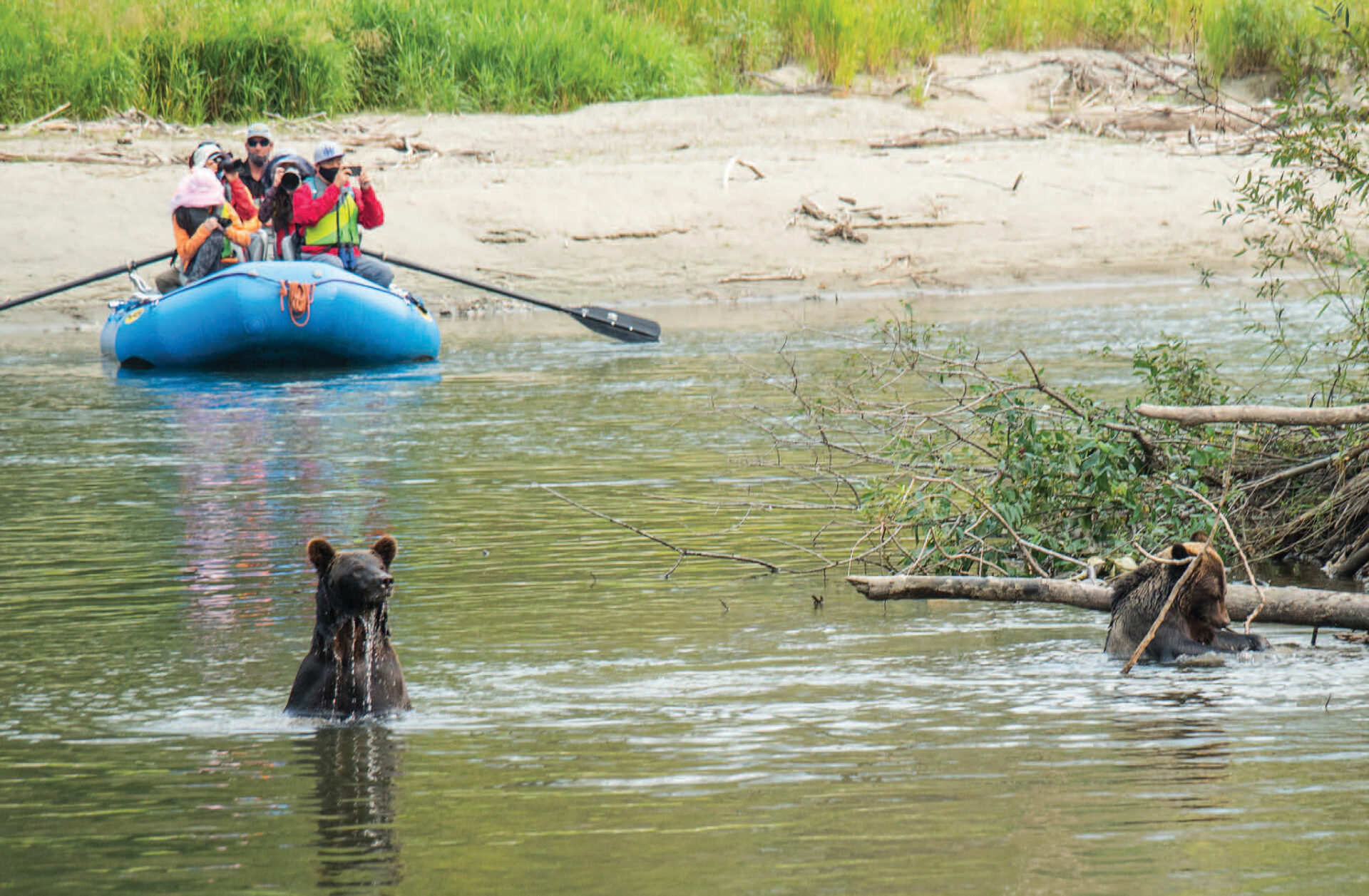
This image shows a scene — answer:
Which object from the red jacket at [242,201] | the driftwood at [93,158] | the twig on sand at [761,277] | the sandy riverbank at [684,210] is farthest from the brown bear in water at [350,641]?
the driftwood at [93,158]

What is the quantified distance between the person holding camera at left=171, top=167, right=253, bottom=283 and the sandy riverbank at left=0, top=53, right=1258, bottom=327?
7.73ft

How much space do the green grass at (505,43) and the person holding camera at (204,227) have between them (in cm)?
640

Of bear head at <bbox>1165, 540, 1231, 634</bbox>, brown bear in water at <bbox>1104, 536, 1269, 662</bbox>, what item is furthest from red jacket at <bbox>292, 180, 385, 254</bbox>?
bear head at <bbox>1165, 540, 1231, 634</bbox>

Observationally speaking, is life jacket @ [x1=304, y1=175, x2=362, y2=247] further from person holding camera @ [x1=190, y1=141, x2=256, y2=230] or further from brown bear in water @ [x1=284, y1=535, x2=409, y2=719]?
brown bear in water @ [x1=284, y1=535, x2=409, y2=719]

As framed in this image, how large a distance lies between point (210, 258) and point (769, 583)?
10.3 metres

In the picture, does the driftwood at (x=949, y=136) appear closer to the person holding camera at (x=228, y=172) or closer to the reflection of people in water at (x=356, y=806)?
the person holding camera at (x=228, y=172)

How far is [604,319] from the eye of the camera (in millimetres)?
17266

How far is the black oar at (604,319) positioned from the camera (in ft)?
56.2

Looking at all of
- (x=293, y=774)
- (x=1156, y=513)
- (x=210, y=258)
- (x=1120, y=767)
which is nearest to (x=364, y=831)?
(x=293, y=774)

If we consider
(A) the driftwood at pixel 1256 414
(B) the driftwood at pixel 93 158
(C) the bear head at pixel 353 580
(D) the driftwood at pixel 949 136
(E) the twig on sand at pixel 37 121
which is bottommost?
(C) the bear head at pixel 353 580

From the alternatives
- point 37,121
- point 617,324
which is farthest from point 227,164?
point 37,121

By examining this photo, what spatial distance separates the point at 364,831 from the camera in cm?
483

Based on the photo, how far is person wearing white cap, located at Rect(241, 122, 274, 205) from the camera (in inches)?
651

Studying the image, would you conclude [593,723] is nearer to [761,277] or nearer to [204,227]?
[204,227]
